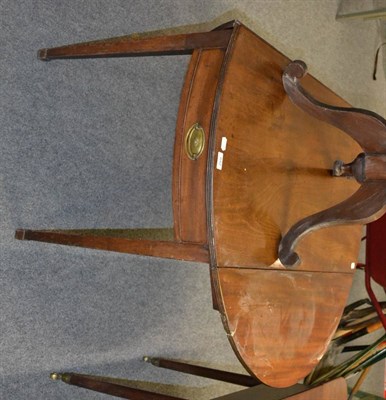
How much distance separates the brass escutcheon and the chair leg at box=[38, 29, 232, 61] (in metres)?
0.15

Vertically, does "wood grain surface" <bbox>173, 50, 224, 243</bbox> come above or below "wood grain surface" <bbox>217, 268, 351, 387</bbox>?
above

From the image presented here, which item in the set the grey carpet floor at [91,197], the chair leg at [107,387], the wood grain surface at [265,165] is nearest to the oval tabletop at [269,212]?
the wood grain surface at [265,165]

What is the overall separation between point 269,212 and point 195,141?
19 cm

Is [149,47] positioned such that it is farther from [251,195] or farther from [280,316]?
[280,316]

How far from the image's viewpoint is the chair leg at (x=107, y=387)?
4.08ft

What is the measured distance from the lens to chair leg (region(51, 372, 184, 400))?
124 centimetres

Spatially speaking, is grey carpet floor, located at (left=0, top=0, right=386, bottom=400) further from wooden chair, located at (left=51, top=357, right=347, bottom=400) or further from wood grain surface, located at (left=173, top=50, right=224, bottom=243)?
wood grain surface, located at (left=173, top=50, right=224, bottom=243)

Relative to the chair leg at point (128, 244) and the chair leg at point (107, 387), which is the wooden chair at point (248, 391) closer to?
the chair leg at point (107, 387)

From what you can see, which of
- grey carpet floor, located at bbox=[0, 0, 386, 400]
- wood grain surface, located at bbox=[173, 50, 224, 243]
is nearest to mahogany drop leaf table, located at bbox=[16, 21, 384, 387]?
wood grain surface, located at bbox=[173, 50, 224, 243]

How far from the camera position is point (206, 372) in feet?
4.97

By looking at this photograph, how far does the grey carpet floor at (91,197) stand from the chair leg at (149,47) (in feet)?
0.31

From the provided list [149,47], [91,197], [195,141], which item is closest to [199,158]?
[195,141]

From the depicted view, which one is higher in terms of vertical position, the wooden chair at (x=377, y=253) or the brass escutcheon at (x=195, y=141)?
the brass escutcheon at (x=195, y=141)

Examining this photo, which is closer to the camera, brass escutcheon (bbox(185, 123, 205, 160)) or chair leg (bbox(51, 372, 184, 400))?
brass escutcheon (bbox(185, 123, 205, 160))
